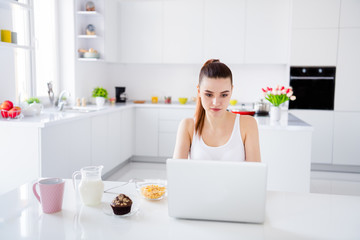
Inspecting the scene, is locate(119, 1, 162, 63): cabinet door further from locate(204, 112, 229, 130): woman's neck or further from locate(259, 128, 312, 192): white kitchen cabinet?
locate(204, 112, 229, 130): woman's neck

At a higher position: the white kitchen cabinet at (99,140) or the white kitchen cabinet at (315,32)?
the white kitchen cabinet at (315,32)

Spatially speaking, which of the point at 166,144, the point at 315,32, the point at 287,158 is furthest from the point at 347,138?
the point at 166,144

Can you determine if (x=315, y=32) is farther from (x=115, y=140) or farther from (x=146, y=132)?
(x=115, y=140)

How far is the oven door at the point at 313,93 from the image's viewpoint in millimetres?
4664

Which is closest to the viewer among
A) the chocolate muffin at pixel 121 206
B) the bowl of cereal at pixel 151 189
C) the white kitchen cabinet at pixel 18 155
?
the chocolate muffin at pixel 121 206

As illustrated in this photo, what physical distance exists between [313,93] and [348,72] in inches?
20.0

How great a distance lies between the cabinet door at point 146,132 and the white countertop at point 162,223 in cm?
377

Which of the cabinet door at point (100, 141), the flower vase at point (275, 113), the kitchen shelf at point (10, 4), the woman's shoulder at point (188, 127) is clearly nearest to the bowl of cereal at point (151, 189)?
the woman's shoulder at point (188, 127)

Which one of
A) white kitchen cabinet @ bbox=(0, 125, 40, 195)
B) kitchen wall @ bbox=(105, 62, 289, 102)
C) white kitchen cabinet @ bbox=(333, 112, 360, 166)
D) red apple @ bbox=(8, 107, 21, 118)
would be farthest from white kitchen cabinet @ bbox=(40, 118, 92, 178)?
white kitchen cabinet @ bbox=(333, 112, 360, 166)

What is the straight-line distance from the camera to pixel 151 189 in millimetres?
1307

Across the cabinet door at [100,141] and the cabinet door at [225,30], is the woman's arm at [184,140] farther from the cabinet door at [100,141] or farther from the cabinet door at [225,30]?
the cabinet door at [225,30]

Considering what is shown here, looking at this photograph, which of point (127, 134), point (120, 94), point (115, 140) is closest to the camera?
point (115, 140)

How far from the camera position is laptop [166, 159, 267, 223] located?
1002mm

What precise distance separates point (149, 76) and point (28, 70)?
7.26 feet
